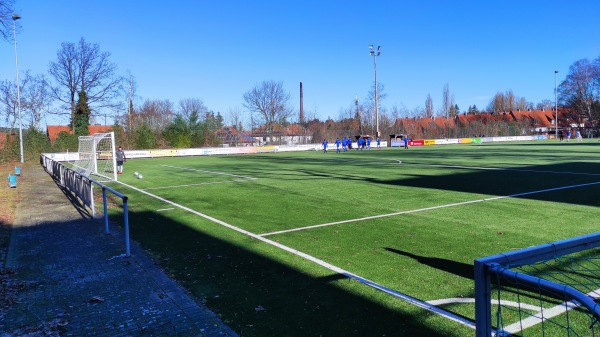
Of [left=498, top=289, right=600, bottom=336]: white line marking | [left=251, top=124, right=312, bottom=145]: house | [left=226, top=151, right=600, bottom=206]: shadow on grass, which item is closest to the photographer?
[left=498, top=289, right=600, bottom=336]: white line marking

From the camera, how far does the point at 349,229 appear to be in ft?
31.5

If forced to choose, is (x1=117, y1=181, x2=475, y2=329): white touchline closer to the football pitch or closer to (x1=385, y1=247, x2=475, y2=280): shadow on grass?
the football pitch

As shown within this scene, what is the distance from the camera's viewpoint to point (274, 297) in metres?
5.68

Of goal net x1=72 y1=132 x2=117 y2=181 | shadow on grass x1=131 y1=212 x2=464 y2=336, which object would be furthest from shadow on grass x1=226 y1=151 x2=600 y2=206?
goal net x1=72 y1=132 x2=117 y2=181

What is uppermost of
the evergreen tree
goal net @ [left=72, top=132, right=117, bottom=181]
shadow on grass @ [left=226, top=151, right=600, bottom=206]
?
the evergreen tree

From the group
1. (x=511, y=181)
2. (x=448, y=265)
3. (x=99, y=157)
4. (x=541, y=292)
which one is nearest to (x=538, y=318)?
(x=541, y=292)

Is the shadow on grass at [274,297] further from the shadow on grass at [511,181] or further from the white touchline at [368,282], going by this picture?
the shadow on grass at [511,181]

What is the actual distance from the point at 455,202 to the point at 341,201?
3394 millimetres

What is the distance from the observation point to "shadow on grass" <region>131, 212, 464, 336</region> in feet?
15.5

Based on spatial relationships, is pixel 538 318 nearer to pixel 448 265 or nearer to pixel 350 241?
pixel 448 265

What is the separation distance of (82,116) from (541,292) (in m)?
60.5

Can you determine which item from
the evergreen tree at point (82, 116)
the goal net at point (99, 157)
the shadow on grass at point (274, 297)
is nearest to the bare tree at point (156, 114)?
the evergreen tree at point (82, 116)

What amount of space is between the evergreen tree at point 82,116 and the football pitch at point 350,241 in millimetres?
43941

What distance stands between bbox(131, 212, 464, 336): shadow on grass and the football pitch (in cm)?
2
